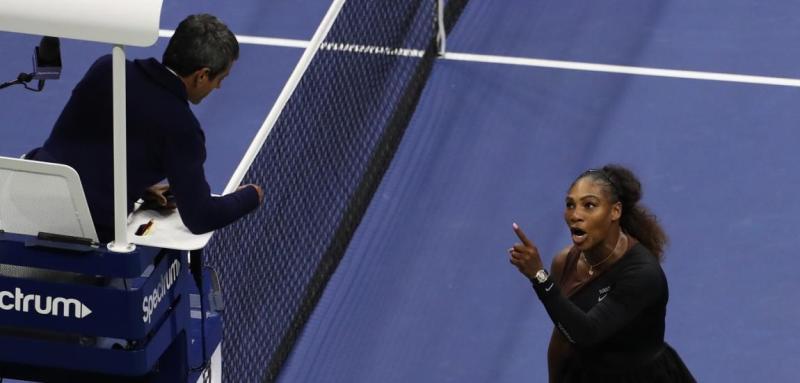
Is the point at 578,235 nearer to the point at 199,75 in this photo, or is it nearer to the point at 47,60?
the point at 199,75

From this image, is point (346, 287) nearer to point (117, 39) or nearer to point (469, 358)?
point (469, 358)

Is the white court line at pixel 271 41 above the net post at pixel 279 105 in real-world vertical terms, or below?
above

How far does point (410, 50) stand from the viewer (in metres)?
10.1

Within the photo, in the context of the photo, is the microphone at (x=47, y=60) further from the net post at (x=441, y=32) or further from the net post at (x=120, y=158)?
the net post at (x=441, y=32)

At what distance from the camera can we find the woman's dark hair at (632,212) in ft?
19.5

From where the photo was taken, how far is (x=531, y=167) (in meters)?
9.25

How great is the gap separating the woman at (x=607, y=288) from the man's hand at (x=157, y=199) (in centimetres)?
120

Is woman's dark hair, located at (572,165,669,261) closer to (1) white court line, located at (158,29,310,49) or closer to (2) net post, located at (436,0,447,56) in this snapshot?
(2) net post, located at (436,0,447,56)

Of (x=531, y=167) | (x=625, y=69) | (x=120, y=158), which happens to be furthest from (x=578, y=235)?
(x=625, y=69)

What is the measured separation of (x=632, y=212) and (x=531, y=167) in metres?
3.26

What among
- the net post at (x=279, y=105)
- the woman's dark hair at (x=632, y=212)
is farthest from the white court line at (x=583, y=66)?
the woman's dark hair at (x=632, y=212)

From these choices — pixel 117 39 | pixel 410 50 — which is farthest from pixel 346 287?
pixel 117 39

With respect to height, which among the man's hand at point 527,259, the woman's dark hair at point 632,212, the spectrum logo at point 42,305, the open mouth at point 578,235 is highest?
the woman's dark hair at point 632,212

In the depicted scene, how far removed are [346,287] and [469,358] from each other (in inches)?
33.8
